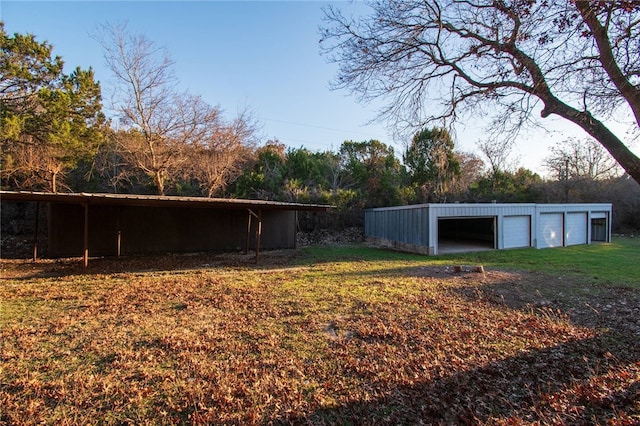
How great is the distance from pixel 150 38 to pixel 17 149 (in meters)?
7.27

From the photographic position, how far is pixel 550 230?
1614cm

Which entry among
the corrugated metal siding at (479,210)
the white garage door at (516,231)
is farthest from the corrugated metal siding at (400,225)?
the white garage door at (516,231)

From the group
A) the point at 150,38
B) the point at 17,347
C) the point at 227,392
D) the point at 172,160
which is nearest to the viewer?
the point at 227,392

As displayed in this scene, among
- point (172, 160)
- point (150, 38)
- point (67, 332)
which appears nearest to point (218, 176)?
point (172, 160)

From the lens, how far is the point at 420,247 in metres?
13.8

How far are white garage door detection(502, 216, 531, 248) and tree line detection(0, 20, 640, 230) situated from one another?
126 inches

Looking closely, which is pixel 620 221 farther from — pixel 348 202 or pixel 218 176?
pixel 218 176

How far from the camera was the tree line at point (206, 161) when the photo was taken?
11789 mm

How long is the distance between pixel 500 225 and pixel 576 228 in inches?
219

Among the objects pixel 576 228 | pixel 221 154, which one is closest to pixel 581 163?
pixel 576 228

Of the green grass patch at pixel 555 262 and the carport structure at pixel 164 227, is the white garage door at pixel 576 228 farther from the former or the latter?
the carport structure at pixel 164 227

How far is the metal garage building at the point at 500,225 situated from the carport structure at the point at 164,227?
4522 millimetres

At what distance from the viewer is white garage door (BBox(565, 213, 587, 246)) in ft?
55.0

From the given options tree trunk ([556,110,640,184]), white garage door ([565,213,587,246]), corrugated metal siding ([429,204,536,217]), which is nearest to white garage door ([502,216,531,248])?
corrugated metal siding ([429,204,536,217])
